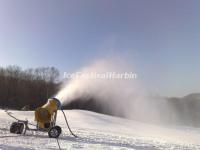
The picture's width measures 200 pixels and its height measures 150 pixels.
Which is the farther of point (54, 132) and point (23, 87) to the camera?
point (23, 87)

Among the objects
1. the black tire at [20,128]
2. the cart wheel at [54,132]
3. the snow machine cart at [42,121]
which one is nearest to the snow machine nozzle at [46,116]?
the snow machine cart at [42,121]

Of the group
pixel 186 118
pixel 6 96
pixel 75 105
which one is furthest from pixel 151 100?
pixel 6 96

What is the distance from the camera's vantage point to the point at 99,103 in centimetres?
4962

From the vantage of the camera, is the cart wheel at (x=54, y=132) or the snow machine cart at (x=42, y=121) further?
the snow machine cart at (x=42, y=121)

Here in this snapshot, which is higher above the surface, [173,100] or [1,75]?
[1,75]

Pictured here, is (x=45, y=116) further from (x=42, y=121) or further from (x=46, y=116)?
(x=42, y=121)

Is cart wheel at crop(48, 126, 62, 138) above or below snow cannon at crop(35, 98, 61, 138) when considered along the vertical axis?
below

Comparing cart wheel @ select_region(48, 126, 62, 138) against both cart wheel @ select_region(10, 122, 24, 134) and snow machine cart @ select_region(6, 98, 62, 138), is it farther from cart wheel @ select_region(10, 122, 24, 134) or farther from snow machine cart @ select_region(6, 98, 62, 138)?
cart wheel @ select_region(10, 122, 24, 134)

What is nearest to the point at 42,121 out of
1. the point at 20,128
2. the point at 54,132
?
the point at 54,132

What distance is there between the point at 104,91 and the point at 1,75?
1331 inches

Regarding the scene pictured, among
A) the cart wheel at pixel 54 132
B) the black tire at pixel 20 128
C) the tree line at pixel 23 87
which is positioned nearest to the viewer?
the cart wheel at pixel 54 132

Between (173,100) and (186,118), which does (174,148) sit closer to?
(186,118)

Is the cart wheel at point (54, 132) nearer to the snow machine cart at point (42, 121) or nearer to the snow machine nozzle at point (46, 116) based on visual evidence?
the snow machine cart at point (42, 121)

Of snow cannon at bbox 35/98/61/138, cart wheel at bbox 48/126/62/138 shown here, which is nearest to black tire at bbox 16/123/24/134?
snow cannon at bbox 35/98/61/138
